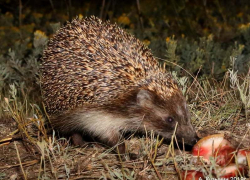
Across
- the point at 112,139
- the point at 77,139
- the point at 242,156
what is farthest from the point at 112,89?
the point at 242,156

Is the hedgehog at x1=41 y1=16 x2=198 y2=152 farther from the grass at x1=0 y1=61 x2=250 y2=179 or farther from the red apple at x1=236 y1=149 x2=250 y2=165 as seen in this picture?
the red apple at x1=236 y1=149 x2=250 y2=165

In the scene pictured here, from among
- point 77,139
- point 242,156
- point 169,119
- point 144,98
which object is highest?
point 144,98

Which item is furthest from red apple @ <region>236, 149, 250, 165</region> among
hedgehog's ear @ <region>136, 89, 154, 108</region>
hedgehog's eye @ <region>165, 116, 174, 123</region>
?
hedgehog's ear @ <region>136, 89, 154, 108</region>

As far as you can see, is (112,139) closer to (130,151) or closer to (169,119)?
(130,151)

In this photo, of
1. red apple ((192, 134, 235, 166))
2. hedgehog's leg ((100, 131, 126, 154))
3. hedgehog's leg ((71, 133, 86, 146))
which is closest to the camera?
red apple ((192, 134, 235, 166))

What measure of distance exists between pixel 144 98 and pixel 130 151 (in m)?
0.61

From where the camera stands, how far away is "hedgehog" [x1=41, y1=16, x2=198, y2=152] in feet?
15.5

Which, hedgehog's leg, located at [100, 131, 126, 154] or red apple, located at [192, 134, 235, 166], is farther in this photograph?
hedgehog's leg, located at [100, 131, 126, 154]

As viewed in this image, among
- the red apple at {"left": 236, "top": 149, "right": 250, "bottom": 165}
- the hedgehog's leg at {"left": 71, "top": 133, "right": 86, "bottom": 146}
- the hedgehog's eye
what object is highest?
the hedgehog's eye

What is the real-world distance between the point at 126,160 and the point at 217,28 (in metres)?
6.03

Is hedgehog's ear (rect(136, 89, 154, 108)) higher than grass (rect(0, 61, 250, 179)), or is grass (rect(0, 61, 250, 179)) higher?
hedgehog's ear (rect(136, 89, 154, 108))

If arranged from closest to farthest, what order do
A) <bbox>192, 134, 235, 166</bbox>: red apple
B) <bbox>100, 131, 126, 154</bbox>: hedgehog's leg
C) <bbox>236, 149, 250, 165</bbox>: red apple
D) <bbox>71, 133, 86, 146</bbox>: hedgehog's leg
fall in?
<bbox>236, 149, 250, 165</bbox>: red apple < <bbox>192, 134, 235, 166</bbox>: red apple < <bbox>100, 131, 126, 154</bbox>: hedgehog's leg < <bbox>71, 133, 86, 146</bbox>: hedgehog's leg

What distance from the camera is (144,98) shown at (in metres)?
4.73

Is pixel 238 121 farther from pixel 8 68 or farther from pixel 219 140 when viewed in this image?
pixel 8 68
